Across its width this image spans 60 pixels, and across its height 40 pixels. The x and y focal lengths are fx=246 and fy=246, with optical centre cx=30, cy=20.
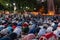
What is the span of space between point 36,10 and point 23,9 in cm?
768

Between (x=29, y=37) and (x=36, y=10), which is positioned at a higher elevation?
(x=29, y=37)

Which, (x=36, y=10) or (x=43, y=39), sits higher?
(x=43, y=39)

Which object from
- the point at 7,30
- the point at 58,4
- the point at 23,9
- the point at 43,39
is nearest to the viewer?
the point at 43,39

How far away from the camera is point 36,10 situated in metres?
65.9

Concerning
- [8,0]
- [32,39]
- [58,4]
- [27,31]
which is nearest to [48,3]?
[58,4]

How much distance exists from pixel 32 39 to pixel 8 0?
46647 millimetres

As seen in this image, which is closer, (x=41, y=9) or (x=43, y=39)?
(x=43, y=39)

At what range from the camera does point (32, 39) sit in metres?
13.6

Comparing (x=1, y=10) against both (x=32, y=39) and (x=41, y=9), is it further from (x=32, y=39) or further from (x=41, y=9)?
(x=32, y=39)

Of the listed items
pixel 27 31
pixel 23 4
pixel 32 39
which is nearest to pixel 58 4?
pixel 23 4

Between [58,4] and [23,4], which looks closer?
[23,4]

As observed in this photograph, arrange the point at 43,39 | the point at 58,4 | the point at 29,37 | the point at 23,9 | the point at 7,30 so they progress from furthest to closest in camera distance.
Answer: the point at 58,4
the point at 23,9
the point at 7,30
the point at 29,37
the point at 43,39

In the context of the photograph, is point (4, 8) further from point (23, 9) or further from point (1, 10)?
point (23, 9)

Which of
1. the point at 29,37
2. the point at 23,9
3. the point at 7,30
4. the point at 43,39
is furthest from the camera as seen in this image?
the point at 23,9
